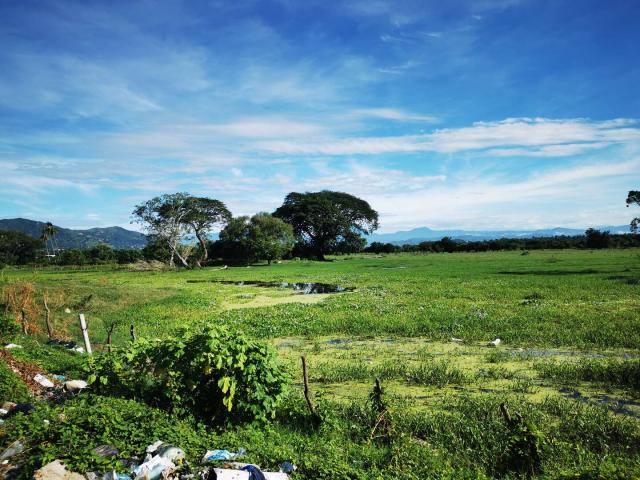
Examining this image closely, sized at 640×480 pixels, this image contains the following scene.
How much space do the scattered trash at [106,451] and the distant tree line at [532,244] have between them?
4291 inches

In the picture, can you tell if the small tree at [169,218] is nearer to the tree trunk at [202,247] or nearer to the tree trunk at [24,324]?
the tree trunk at [202,247]

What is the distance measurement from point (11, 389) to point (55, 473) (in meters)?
4.66

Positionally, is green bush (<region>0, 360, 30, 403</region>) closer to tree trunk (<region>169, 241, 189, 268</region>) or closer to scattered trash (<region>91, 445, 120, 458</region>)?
scattered trash (<region>91, 445, 120, 458</region>)

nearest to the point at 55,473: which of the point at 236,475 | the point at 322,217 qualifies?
the point at 236,475

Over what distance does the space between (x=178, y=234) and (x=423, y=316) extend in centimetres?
6200

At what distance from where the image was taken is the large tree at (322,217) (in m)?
93.0

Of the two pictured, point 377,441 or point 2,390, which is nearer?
point 377,441

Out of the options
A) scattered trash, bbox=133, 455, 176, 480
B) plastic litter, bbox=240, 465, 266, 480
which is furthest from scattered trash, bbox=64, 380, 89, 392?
plastic litter, bbox=240, 465, 266, 480

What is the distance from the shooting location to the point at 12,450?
248 inches

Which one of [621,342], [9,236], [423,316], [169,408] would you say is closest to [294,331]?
[423,316]

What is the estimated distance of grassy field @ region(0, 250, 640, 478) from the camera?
293 inches

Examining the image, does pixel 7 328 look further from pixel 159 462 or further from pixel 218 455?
pixel 218 455

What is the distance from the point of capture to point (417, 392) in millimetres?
11266

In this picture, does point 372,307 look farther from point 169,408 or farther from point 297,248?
point 297,248
